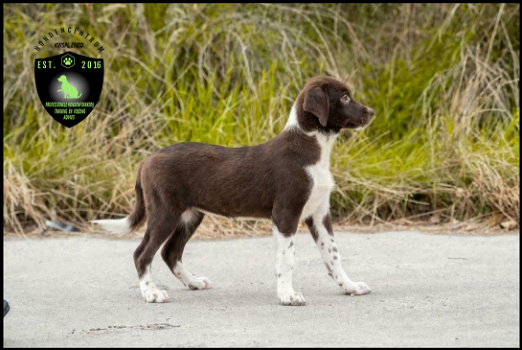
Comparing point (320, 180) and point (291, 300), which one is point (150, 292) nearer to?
point (291, 300)

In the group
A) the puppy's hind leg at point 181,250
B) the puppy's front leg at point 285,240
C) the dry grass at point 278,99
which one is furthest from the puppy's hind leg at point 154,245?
the dry grass at point 278,99

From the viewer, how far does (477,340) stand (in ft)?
13.1

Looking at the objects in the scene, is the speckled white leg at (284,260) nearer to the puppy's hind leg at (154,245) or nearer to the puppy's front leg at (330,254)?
the puppy's front leg at (330,254)

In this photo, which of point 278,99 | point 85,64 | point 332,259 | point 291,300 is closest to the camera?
point 291,300

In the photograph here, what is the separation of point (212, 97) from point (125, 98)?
1.12 meters

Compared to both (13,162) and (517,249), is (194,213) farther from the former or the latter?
(13,162)

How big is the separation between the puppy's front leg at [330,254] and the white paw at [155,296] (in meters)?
1.05

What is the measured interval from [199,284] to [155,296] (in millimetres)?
463

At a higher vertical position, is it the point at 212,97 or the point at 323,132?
the point at 323,132

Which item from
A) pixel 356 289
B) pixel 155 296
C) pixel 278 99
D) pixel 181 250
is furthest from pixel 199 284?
pixel 278 99

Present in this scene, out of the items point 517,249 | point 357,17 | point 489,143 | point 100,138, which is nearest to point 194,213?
point 517,249

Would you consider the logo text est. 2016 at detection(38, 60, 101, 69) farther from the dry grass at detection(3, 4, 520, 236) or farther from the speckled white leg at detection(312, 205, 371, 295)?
the speckled white leg at detection(312, 205, 371, 295)

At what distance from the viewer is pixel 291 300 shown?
4.94m

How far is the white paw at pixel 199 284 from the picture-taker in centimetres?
555
